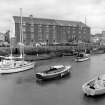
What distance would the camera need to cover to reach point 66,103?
23984 mm

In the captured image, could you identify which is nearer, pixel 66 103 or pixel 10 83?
pixel 66 103

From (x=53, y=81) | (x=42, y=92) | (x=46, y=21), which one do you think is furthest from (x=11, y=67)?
(x=46, y=21)

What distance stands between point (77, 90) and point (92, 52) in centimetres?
7412

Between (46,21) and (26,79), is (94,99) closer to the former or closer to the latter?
(26,79)

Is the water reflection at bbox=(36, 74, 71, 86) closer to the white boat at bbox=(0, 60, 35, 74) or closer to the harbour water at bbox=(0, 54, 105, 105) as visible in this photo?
the harbour water at bbox=(0, 54, 105, 105)

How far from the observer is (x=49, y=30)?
105250 millimetres

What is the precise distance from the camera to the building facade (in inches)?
3868

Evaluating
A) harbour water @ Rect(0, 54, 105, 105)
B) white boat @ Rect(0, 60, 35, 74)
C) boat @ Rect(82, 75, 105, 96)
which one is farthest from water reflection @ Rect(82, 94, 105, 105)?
white boat @ Rect(0, 60, 35, 74)

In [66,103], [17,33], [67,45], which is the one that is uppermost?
[17,33]

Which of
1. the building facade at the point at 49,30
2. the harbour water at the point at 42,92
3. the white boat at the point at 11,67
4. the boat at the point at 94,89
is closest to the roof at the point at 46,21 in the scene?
the building facade at the point at 49,30

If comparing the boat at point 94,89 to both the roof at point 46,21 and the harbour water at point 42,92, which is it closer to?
the harbour water at point 42,92

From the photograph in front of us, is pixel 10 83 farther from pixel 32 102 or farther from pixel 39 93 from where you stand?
pixel 32 102

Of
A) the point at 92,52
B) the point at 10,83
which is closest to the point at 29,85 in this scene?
the point at 10,83

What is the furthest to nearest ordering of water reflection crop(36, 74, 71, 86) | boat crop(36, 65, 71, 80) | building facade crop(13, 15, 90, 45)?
1. building facade crop(13, 15, 90, 45)
2. boat crop(36, 65, 71, 80)
3. water reflection crop(36, 74, 71, 86)
